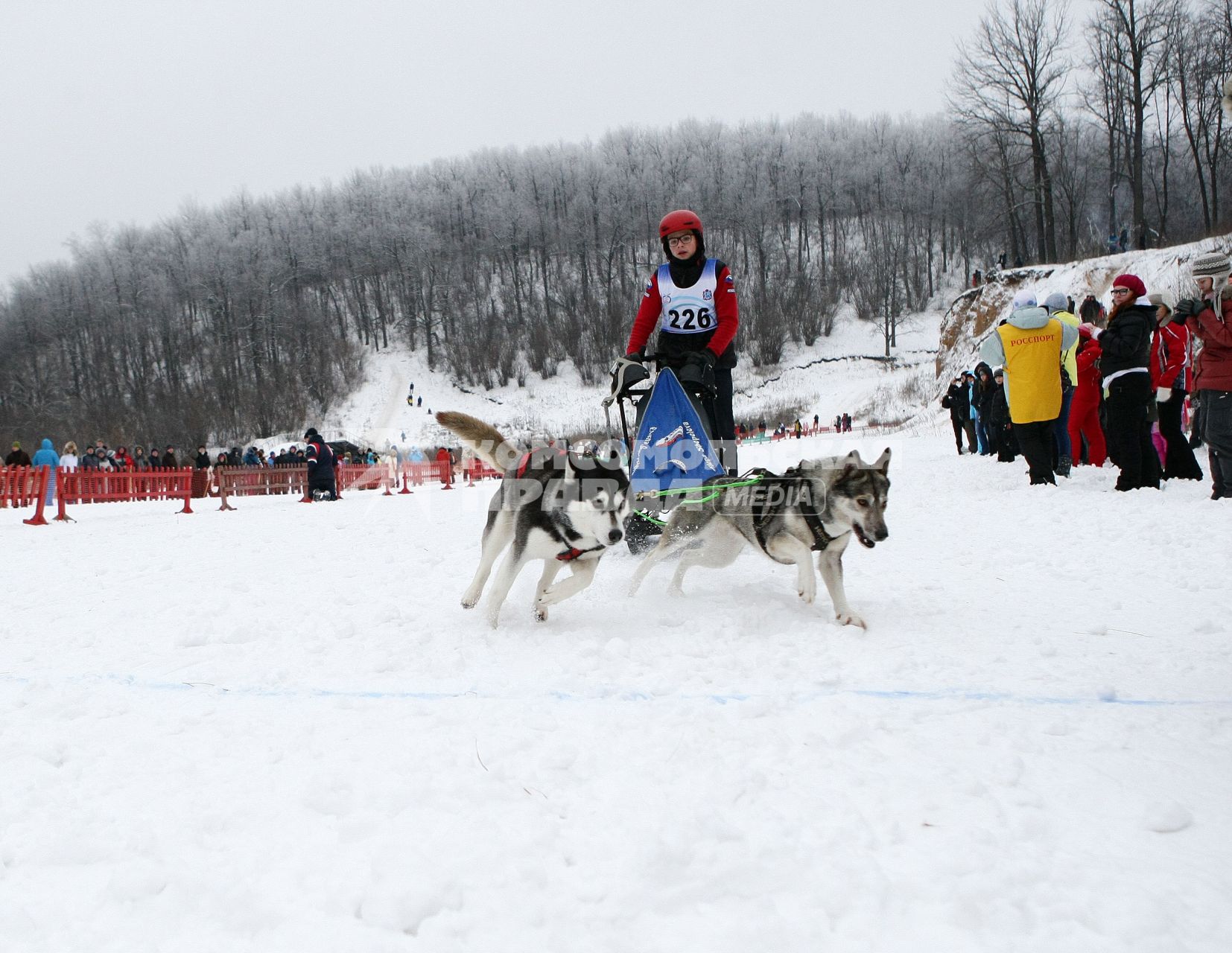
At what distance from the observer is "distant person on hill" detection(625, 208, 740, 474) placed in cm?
509

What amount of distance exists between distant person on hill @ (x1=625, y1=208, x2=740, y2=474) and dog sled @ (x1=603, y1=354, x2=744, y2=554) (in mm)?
136

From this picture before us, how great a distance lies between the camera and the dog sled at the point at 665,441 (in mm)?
4910

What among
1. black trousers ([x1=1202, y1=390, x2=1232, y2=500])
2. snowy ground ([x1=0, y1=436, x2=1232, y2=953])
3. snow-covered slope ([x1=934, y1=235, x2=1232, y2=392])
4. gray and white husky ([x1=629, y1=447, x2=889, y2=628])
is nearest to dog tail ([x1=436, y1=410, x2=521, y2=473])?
snowy ground ([x1=0, y1=436, x2=1232, y2=953])

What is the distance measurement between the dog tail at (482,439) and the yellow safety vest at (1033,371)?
5.95 metres

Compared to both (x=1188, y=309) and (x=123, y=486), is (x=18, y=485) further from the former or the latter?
(x=1188, y=309)

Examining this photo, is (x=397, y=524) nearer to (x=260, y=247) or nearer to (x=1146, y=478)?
(x=1146, y=478)

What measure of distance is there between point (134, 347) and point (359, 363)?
58.8 feet

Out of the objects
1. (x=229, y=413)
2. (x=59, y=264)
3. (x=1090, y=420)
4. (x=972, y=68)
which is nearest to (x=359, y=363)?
(x=229, y=413)

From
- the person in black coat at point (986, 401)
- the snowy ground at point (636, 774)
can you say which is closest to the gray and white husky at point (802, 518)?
the snowy ground at point (636, 774)

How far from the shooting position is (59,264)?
200ft

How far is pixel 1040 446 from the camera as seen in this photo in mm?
7875

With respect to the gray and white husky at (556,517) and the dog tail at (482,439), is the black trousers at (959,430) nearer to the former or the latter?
the gray and white husky at (556,517)

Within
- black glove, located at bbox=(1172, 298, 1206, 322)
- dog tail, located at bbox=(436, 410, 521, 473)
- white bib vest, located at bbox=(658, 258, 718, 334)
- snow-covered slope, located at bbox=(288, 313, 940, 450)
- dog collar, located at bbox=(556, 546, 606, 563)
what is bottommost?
dog collar, located at bbox=(556, 546, 606, 563)

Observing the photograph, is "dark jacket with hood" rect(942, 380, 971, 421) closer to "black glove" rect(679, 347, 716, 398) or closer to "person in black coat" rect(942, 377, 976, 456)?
"person in black coat" rect(942, 377, 976, 456)
